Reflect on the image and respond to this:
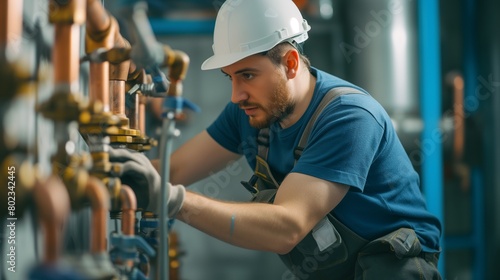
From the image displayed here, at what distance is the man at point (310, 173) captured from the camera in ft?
4.33

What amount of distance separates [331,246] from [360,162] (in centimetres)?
21

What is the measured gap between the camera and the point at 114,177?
100 cm

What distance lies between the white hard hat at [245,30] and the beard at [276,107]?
11 cm

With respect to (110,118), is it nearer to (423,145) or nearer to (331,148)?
(331,148)

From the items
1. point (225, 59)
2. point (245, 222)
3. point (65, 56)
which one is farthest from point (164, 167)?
point (225, 59)

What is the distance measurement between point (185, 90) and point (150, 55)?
78.2 inches

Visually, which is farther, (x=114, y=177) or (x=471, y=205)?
(x=471, y=205)

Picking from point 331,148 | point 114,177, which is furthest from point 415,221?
point 114,177

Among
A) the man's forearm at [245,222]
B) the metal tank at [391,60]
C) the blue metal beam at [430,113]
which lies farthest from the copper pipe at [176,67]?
the blue metal beam at [430,113]

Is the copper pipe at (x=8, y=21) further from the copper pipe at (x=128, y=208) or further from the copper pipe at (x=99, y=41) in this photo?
the copper pipe at (x=128, y=208)

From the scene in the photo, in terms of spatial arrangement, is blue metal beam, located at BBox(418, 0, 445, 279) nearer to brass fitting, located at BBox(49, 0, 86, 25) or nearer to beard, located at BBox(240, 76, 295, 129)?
beard, located at BBox(240, 76, 295, 129)

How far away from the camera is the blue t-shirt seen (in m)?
1.38

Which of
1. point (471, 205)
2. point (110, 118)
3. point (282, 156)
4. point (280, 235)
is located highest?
point (110, 118)

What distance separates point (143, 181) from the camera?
3.67ft
